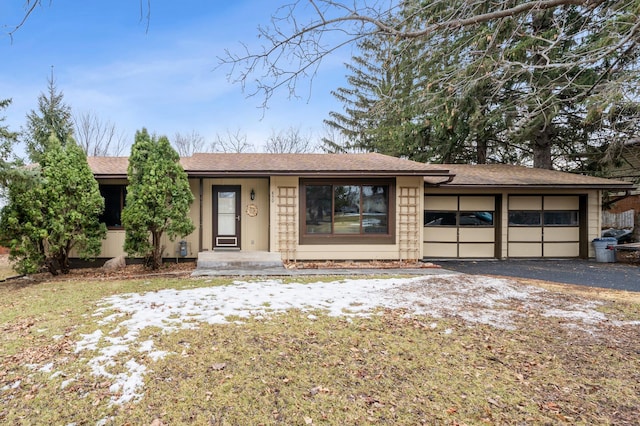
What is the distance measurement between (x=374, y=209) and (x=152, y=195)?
581 centimetres

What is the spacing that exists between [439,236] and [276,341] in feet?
28.9

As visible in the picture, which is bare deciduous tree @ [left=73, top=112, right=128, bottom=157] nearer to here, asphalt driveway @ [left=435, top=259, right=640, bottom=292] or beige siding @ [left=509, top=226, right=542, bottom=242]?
asphalt driveway @ [left=435, top=259, right=640, bottom=292]

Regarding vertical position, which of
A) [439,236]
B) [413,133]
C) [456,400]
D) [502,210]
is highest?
[413,133]

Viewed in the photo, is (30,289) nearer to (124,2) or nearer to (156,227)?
(156,227)

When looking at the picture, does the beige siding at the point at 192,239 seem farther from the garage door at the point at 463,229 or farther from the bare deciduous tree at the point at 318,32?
the garage door at the point at 463,229

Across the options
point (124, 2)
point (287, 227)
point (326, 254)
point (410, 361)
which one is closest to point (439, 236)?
point (326, 254)

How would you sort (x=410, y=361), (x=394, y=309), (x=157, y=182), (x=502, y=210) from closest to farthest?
1. (x=410, y=361)
2. (x=394, y=309)
3. (x=157, y=182)
4. (x=502, y=210)

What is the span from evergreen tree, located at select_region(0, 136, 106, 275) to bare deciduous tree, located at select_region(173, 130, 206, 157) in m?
20.3

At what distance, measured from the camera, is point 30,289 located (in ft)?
21.8

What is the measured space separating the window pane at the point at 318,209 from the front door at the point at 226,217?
2.16m

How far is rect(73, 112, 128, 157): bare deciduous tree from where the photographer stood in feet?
78.1

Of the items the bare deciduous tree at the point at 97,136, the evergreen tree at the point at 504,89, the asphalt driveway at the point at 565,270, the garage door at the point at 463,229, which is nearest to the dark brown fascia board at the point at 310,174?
the evergreen tree at the point at 504,89

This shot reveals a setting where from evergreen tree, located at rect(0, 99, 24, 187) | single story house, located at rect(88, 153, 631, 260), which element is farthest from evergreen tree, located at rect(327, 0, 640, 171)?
evergreen tree, located at rect(0, 99, 24, 187)

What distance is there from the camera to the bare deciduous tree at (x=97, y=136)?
23797 millimetres
